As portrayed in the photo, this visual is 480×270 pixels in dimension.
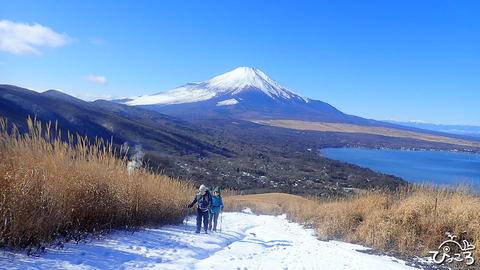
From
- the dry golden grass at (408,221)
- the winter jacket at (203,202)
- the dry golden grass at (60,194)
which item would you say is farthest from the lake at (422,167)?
the dry golden grass at (60,194)

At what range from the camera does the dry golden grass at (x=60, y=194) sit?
144 inches

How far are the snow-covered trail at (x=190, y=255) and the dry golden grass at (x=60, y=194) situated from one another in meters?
0.32

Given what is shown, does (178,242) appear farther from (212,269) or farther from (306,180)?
(306,180)

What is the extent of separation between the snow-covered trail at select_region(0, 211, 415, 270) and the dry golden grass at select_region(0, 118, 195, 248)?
0.32m

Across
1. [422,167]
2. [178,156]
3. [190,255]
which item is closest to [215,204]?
[190,255]

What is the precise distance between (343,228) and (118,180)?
19.8 ft

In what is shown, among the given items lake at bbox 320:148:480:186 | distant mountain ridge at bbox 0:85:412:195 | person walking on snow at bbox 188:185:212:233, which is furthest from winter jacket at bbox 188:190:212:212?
lake at bbox 320:148:480:186

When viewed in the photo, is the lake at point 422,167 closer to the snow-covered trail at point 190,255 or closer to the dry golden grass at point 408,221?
the dry golden grass at point 408,221

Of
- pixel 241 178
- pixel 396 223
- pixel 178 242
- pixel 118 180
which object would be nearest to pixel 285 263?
pixel 178 242

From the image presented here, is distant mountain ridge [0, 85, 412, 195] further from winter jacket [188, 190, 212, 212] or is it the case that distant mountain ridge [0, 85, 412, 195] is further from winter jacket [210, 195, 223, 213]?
winter jacket [188, 190, 212, 212]

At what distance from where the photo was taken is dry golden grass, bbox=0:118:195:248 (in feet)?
12.0

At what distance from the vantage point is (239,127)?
358ft

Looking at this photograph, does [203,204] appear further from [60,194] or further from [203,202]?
[60,194]

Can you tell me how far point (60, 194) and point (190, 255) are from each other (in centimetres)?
225
